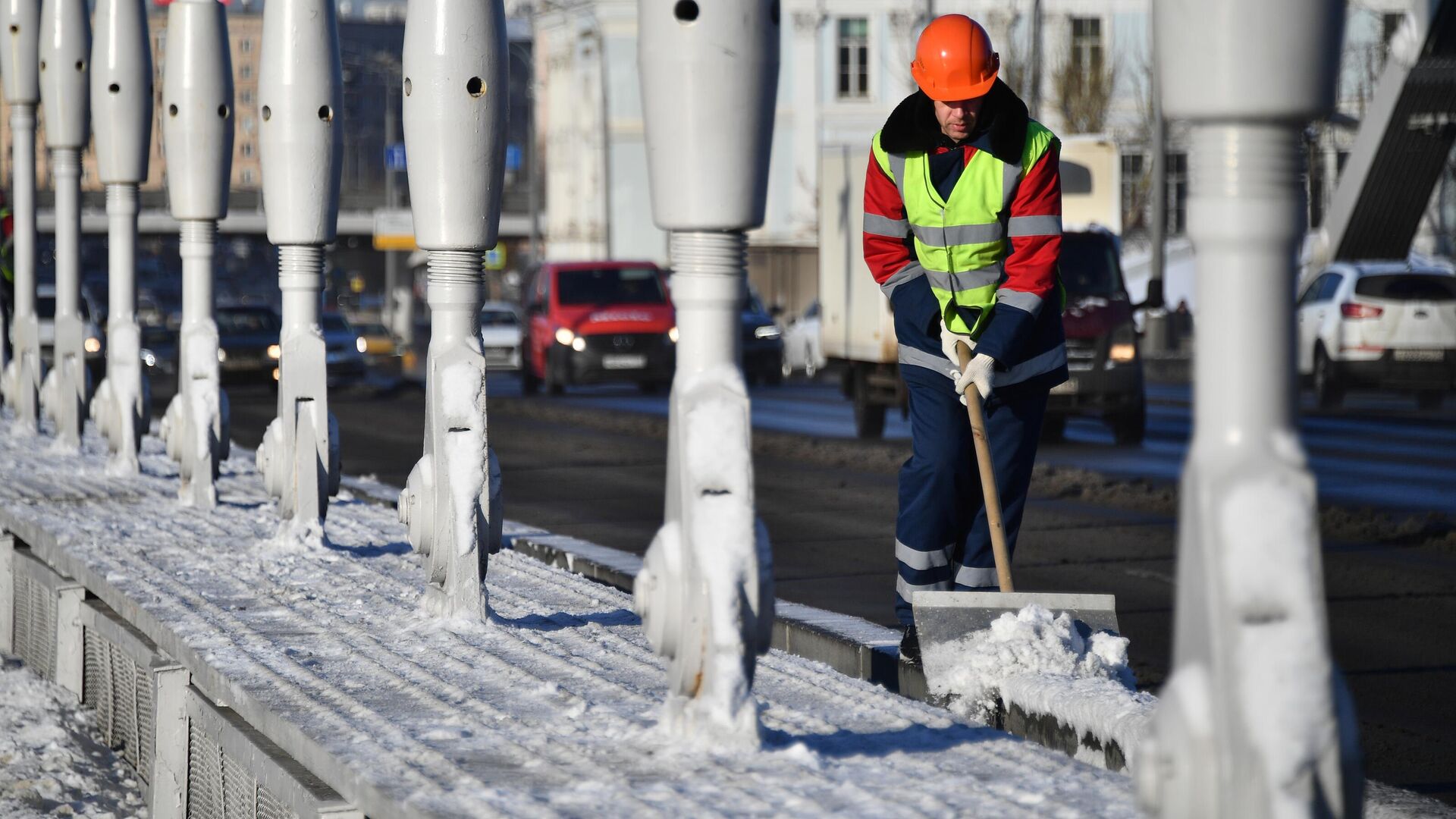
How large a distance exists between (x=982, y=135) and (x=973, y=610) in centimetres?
142

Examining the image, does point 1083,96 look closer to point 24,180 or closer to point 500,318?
point 500,318

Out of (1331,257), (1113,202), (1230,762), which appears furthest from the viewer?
(1331,257)

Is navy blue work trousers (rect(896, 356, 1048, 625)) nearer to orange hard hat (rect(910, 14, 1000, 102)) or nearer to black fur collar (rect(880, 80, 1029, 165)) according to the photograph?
black fur collar (rect(880, 80, 1029, 165))

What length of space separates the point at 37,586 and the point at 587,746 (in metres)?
4.85

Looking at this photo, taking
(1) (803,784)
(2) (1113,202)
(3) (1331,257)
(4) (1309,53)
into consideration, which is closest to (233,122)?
(1) (803,784)

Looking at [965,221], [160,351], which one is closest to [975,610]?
[965,221]

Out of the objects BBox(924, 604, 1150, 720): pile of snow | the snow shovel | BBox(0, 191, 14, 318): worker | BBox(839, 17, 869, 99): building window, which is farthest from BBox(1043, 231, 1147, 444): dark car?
BBox(839, 17, 869, 99): building window

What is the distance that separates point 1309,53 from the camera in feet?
11.0

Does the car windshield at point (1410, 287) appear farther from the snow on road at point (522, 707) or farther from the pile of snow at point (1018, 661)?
the pile of snow at point (1018, 661)

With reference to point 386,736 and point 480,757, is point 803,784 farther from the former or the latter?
point 386,736

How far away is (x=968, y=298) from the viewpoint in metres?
6.60

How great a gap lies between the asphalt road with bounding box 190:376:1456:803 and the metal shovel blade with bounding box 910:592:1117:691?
34.4 inches

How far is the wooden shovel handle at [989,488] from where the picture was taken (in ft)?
20.4

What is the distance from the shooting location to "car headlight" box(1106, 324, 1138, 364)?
20.8 metres
